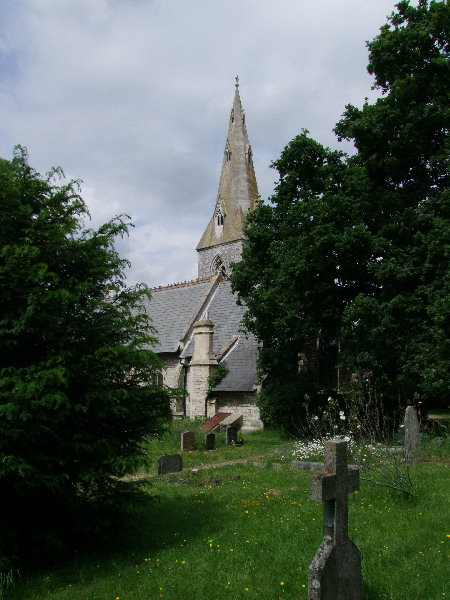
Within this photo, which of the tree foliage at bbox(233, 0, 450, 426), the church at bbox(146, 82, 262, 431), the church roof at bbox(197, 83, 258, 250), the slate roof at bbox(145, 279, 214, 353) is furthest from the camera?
the church roof at bbox(197, 83, 258, 250)

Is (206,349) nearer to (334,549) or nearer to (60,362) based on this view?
(60,362)

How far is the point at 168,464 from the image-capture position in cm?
1385

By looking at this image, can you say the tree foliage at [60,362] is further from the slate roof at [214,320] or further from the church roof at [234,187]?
the church roof at [234,187]

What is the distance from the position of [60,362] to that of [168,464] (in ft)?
24.2

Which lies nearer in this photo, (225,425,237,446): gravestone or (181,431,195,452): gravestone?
(181,431,195,452): gravestone

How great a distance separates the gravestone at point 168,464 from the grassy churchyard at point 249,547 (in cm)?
225

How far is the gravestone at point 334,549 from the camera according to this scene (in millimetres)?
5000

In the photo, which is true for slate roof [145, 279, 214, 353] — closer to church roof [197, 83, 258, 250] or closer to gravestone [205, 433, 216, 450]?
gravestone [205, 433, 216, 450]

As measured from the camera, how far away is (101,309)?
838 cm

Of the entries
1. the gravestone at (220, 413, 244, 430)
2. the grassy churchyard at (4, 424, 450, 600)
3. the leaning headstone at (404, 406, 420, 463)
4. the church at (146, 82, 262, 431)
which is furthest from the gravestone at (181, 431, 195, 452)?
the leaning headstone at (404, 406, 420, 463)

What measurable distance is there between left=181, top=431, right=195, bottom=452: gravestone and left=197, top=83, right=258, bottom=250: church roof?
33605 mm

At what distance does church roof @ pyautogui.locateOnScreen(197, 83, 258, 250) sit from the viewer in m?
51.0

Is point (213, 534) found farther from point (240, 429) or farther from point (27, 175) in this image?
point (240, 429)

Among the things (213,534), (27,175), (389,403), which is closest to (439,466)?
(213,534)
